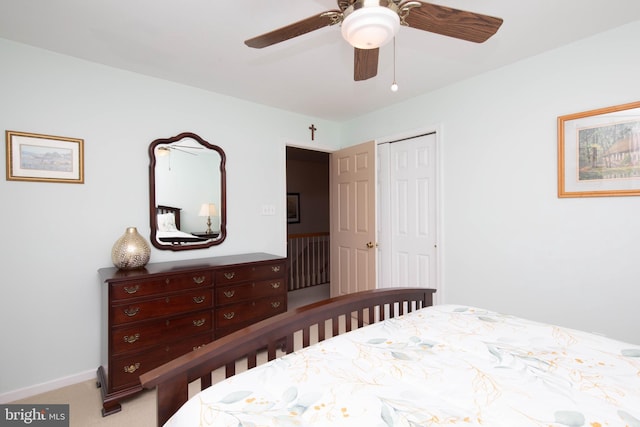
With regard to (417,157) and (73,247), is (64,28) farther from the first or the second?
(417,157)

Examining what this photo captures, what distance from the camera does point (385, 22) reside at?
43.4 inches

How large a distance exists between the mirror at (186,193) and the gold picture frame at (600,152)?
2.93m

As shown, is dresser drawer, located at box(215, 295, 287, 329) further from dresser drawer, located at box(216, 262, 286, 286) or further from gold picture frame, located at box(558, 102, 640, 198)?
gold picture frame, located at box(558, 102, 640, 198)

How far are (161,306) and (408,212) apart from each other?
98.5 inches

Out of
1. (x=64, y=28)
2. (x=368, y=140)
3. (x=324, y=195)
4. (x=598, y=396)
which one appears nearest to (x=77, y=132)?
(x=64, y=28)

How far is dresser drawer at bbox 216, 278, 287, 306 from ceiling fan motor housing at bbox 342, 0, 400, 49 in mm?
2094

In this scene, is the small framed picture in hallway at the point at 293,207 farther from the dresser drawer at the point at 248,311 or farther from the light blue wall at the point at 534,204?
the light blue wall at the point at 534,204

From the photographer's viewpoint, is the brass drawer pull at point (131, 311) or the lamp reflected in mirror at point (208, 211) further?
the lamp reflected in mirror at point (208, 211)

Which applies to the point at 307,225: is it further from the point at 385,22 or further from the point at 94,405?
the point at 385,22

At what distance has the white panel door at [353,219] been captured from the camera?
339cm

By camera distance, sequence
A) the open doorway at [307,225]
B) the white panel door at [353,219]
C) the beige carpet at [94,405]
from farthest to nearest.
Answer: the open doorway at [307,225] < the white panel door at [353,219] < the beige carpet at [94,405]

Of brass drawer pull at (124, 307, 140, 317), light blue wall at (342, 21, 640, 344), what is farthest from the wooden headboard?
light blue wall at (342, 21, 640, 344)

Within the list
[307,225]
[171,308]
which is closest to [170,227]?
[171,308]

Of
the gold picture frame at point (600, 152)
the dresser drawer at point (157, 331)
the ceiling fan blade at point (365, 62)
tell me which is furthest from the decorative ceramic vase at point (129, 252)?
the gold picture frame at point (600, 152)
